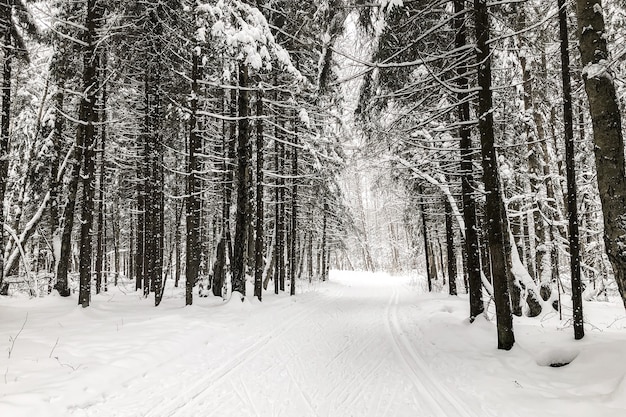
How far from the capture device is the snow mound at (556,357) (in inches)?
255

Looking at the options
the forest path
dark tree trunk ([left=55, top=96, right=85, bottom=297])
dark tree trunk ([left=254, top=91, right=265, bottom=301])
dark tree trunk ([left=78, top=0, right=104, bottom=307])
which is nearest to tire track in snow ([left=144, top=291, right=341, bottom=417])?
the forest path

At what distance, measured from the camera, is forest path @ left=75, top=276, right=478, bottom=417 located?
16.5 ft

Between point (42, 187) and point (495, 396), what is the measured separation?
2017 cm

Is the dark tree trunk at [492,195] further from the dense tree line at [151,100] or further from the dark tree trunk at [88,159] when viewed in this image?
the dark tree trunk at [88,159]

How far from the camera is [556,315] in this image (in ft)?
41.8

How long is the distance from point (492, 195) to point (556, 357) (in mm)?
3235

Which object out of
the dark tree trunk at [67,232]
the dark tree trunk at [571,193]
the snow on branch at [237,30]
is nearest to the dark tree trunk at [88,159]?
the dark tree trunk at [67,232]

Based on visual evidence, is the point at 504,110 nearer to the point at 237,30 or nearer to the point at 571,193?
the point at 571,193

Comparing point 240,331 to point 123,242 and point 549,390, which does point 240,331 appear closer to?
point 549,390

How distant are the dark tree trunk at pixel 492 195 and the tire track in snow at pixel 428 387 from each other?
1894mm

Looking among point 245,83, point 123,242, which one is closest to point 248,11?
point 245,83

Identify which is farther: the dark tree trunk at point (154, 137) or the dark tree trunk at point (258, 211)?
the dark tree trunk at point (258, 211)

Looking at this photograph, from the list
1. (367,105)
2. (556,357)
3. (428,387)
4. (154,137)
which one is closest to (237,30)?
(367,105)

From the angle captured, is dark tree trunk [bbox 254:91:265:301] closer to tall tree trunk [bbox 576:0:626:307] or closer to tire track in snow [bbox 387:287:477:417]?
tire track in snow [bbox 387:287:477:417]
